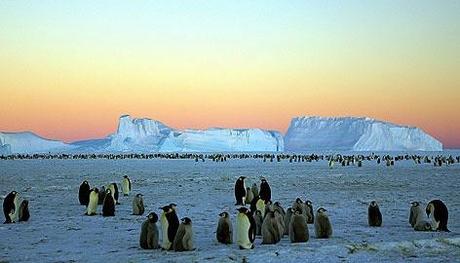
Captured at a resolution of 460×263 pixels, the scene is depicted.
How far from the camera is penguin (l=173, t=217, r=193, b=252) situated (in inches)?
336

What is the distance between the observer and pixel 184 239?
28.0ft

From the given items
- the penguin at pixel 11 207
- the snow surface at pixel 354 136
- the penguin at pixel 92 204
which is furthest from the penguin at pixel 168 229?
the snow surface at pixel 354 136

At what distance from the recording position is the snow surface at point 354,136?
120 metres

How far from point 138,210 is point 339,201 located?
5.86m

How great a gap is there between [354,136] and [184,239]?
122m

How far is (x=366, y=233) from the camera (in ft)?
32.6

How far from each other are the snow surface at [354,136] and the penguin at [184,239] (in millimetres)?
113723

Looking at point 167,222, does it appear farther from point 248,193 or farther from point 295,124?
point 295,124

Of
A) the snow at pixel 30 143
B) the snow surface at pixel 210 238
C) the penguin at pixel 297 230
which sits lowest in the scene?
the snow surface at pixel 210 238

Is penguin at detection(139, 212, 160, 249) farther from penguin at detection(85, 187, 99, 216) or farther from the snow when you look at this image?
the snow

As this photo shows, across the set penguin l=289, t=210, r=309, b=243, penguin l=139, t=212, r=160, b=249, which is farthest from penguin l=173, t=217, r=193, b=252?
penguin l=289, t=210, r=309, b=243

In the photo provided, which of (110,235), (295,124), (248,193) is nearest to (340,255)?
(110,235)

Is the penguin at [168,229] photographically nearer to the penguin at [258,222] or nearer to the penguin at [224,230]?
the penguin at [224,230]

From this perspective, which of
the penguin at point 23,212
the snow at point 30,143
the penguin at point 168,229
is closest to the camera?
the penguin at point 168,229
